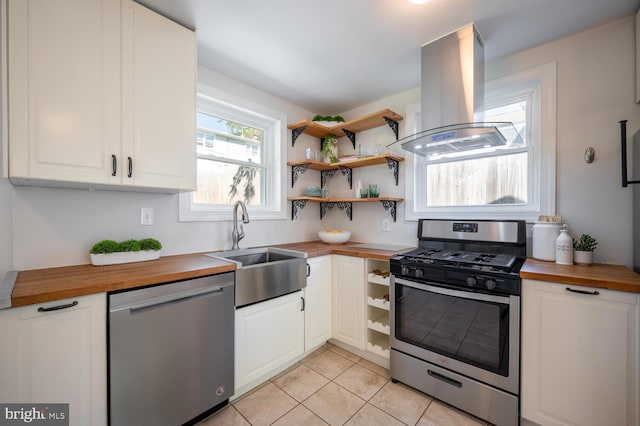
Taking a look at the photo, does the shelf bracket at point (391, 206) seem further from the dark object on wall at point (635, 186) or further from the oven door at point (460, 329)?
the dark object on wall at point (635, 186)

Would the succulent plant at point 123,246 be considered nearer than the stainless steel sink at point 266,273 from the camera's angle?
Yes

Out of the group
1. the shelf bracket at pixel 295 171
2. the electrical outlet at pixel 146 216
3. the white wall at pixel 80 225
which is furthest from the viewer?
the shelf bracket at pixel 295 171

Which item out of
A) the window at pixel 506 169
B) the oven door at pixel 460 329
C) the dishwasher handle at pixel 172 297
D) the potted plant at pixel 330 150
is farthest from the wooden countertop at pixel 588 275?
the potted plant at pixel 330 150

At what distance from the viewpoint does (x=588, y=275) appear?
1.38m

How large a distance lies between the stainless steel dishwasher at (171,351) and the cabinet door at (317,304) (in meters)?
0.69

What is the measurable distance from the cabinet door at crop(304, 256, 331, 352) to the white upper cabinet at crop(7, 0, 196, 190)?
1165mm

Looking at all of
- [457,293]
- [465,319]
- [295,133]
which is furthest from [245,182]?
[465,319]

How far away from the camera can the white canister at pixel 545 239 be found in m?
1.74

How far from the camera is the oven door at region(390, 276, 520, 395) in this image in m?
1.52

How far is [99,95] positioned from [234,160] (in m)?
1.17

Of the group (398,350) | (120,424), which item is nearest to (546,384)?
(398,350)

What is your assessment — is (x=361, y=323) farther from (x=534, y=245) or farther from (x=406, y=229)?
(x=534, y=245)

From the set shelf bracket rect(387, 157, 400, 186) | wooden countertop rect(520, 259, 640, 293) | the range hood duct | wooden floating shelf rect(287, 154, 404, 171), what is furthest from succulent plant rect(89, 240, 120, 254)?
wooden countertop rect(520, 259, 640, 293)

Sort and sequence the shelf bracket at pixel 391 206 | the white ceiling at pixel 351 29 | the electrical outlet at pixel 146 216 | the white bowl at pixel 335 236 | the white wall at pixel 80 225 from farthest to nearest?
1. the white bowl at pixel 335 236
2. the shelf bracket at pixel 391 206
3. the electrical outlet at pixel 146 216
4. the white ceiling at pixel 351 29
5. the white wall at pixel 80 225
